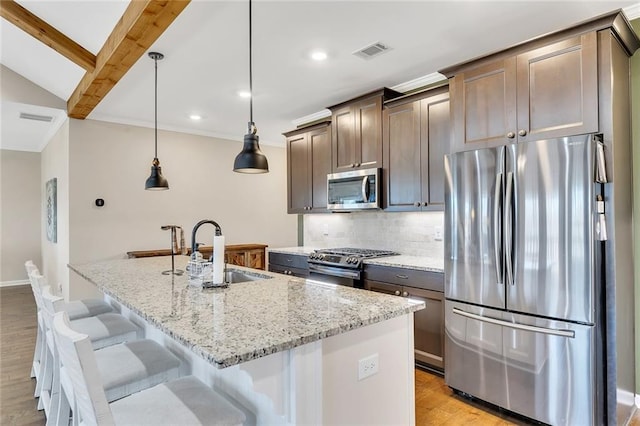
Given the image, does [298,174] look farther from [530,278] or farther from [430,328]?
[530,278]

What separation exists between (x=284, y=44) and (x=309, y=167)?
1.91 m

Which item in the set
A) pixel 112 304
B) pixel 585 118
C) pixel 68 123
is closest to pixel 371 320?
pixel 585 118

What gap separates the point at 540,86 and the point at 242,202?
15.3 ft

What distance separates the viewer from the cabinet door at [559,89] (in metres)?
2.15

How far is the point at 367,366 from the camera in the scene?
1.53 m

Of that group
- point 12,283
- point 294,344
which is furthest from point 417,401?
point 12,283

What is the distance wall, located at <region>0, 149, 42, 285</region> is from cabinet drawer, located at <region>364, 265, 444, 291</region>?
7.21 meters

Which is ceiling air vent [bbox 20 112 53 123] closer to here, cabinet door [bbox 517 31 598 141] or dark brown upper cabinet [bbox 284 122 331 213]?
dark brown upper cabinet [bbox 284 122 331 213]

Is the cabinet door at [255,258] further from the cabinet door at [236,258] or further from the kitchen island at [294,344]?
the kitchen island at [294,344]

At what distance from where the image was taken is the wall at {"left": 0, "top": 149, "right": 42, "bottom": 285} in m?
7.14

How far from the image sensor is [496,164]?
7.97 feet

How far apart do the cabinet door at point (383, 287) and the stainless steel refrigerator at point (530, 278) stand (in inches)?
21.9

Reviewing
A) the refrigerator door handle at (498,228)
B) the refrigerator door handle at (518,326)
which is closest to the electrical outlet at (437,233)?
the refrigerator door handle at (518,326)

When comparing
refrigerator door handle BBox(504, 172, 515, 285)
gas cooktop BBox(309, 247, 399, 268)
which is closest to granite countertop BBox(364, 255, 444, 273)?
gas cooktop BBox(309, 247, 399, 268)
